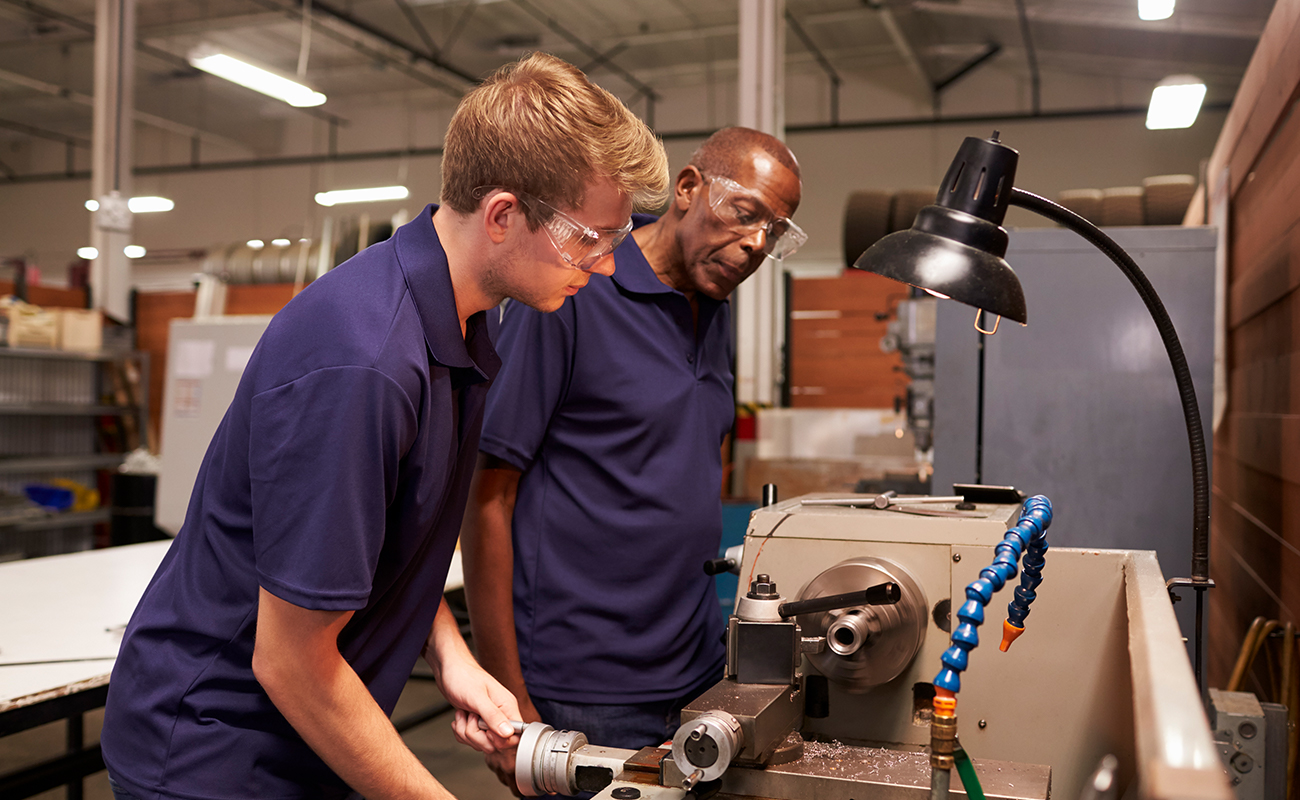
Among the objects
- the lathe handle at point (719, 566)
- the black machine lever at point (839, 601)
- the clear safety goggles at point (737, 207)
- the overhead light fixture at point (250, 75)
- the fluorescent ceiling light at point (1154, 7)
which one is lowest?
the lathe handle at point (719, 566)

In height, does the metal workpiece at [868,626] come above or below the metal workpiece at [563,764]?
above

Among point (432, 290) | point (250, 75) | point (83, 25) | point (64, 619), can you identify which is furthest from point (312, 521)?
point (83, 25)

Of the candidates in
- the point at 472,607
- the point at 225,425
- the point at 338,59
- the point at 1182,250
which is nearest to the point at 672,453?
the point at 472,607

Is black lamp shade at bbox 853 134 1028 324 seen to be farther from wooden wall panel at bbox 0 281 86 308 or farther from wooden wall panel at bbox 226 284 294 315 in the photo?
wooden wall panel at bbox 0 281 86 308

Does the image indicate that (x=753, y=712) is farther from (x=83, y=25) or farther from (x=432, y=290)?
(x=83, y=25)

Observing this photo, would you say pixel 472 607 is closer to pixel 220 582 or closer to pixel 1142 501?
pixel 220 582

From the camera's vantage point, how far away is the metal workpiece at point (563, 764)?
907 millimetres

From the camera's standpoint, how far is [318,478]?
0.76m

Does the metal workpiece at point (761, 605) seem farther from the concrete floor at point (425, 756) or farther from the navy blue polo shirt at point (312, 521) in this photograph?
the concrete floor at point (425, 756)

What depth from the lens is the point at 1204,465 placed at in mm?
1121

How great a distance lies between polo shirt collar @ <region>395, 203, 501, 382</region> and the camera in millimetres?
877

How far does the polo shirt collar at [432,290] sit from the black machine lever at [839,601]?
15.1 inches

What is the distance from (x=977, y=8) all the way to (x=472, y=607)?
6503mm

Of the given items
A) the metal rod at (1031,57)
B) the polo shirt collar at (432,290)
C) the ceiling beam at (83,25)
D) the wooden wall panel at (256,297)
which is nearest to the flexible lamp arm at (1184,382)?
the polo shirt collar at (432,290)
